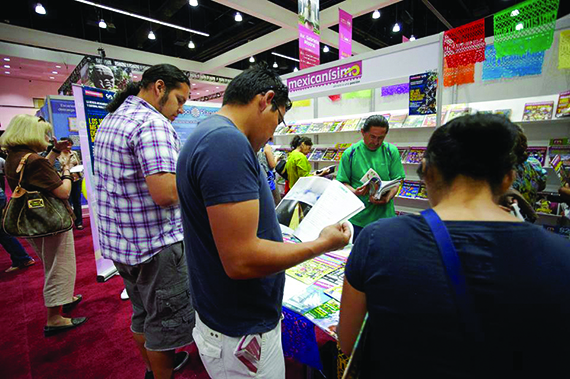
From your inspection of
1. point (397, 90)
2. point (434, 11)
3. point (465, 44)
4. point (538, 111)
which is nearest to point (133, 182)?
point (465, 44)

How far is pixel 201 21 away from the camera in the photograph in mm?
9711

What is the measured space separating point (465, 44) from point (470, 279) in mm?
3090

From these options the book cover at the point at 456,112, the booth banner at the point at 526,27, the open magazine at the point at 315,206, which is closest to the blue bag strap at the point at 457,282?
the open magazine at the point at 315,206

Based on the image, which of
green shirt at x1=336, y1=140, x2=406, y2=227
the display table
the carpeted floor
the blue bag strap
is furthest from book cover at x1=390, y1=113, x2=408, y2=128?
the blue bag strap

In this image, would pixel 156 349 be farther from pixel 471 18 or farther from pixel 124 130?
pixel 471 18

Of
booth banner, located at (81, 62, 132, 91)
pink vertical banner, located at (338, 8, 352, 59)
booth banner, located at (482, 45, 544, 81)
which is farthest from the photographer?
pink vertical banner, located at (338, 8, 352, 59)

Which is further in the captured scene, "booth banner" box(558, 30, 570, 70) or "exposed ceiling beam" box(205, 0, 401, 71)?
"exposed ceiling beam" box(205, 0, 401, 71)

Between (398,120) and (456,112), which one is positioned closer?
(456,112)

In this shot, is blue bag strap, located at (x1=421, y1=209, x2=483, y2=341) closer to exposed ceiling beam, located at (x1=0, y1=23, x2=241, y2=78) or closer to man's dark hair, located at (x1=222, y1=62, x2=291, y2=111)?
man's dark hair, located at (x1=222, y1=62, x2=291, y2=111)

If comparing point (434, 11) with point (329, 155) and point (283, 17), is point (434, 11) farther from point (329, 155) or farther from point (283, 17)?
point (329, 155)

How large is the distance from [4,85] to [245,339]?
17.0 m

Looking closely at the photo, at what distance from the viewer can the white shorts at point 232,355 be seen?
0.88 m

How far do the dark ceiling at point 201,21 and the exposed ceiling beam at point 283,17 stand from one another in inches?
9.8

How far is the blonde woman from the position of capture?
7.13 ft
